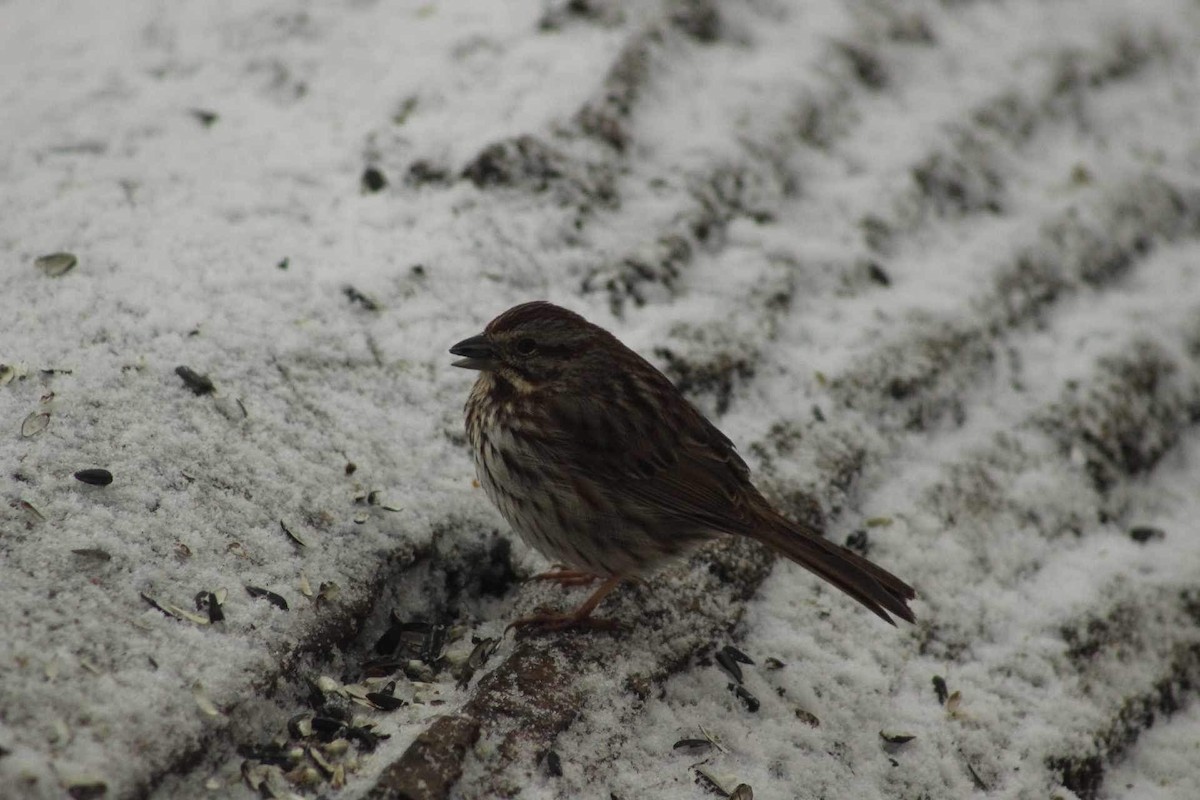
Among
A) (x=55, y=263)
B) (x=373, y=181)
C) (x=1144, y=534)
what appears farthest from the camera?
(x=373, y=181)

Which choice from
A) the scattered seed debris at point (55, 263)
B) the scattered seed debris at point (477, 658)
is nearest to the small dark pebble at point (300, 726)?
the scattered seed debris at point (477, 658)

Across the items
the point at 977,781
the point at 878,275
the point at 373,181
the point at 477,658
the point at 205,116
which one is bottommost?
the point at 977,781

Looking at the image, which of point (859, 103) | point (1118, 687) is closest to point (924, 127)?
point (859, 103)

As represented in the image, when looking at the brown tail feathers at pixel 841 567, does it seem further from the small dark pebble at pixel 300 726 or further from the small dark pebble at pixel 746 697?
the small dark pebble at pixel 300 726

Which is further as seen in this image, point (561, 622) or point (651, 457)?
point (651, 457)

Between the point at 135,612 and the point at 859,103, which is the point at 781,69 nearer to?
the point at 859,103

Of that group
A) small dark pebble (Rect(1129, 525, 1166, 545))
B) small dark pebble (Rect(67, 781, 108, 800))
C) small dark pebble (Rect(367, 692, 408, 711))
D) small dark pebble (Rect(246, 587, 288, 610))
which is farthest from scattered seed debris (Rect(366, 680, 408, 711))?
small dark pebble (Rect(1129, 525, 1166, 545))

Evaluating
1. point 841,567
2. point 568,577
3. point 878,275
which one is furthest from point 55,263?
point 878,275

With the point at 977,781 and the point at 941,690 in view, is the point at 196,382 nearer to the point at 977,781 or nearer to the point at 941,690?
the point at 941,690

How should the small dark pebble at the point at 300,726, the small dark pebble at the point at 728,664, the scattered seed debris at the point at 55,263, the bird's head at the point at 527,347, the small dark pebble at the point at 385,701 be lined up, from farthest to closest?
1. the scattered seed debris at the point at 55,263
2. the bird's head at the point at 527,347
3. the small dark pebble at the point at 728,664
4. the small dark pebble at the point at 385,701
5. the small dark pebble at the point at 300,726
